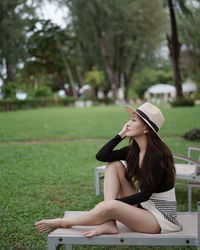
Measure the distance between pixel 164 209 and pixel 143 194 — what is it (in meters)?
0.23

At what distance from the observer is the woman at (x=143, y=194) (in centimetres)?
257

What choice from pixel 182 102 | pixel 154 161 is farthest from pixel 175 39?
pixel 154 161

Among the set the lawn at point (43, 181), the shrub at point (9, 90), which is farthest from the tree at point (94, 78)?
the lawn at point (43, 181)

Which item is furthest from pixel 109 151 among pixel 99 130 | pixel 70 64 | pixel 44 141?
pixel 70 64

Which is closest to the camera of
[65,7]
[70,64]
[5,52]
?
[5,52]

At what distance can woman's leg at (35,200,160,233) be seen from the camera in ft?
8.36

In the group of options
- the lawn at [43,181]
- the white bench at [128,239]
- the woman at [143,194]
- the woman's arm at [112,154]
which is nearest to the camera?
the white bench at [128,239]

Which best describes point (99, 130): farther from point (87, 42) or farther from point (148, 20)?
point (148, 20)

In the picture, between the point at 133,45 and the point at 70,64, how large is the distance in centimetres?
1050

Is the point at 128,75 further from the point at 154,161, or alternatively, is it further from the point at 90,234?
the point at 90,234

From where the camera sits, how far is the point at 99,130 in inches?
521

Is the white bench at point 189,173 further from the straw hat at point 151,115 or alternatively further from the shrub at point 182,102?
the shrub at point 182,102

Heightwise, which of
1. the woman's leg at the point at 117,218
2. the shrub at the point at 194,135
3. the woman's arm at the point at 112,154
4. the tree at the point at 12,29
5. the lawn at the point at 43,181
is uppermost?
the tree at the point at 12,29

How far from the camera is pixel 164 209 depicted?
2.71 meters
